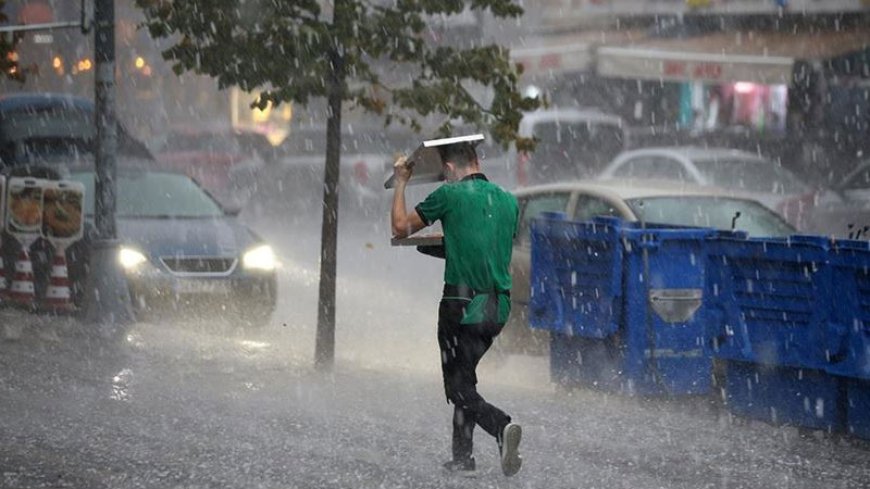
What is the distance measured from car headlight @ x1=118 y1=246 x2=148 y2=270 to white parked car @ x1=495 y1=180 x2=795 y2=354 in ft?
10.8

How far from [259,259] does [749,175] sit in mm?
8925

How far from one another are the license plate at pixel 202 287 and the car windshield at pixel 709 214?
3.74 m

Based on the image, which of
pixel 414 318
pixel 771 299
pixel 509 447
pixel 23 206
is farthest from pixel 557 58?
pixel 509 447

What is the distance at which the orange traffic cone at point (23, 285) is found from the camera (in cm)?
1484

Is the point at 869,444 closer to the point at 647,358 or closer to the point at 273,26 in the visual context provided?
the point at 647,358

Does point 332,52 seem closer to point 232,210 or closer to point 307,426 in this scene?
point 307,426

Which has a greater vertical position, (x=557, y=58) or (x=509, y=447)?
(x=509, y=447)

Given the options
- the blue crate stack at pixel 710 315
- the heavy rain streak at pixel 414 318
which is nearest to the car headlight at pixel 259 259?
the heavy rain streak at pixel 414 318

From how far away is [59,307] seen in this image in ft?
48.1

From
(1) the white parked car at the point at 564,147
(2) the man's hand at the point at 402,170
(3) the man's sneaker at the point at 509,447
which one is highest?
(2) the man's hand at the point at 402,170

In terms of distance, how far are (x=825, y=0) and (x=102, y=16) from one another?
61.4ft

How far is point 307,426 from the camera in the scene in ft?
31.8

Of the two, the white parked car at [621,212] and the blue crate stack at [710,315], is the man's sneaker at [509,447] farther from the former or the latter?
the white parked car at [621,212]

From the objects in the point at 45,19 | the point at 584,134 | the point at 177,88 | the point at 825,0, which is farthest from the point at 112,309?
the point at 177,88
